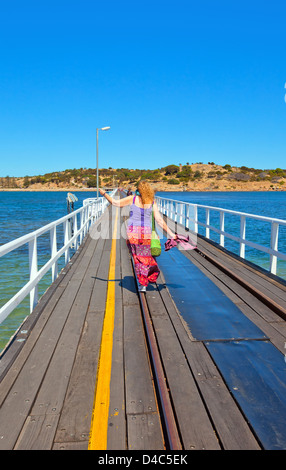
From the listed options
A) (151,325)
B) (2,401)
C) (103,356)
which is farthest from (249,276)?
(2,401)

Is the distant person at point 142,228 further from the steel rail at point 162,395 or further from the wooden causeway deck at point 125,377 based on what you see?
the steel rail at point 162,395

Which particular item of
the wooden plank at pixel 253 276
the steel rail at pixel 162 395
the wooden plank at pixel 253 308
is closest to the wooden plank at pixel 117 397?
the steel rail at pixel 162 395

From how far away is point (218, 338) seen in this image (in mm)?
4926

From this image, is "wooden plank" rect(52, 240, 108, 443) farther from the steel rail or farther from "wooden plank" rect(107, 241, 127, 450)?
the steel rail

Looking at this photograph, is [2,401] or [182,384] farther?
[182,384]

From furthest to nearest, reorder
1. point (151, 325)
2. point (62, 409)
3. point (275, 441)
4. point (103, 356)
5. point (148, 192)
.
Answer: point (148, 192), point (151, 325), point (103, 356), point (62, 409), point (275, 441)

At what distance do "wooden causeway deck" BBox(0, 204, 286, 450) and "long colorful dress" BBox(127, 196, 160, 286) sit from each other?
1.57 ft

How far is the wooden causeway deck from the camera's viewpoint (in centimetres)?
300

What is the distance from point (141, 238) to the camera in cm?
681

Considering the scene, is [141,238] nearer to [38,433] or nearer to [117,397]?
[117,397]

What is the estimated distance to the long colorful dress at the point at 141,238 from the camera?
22.2ft

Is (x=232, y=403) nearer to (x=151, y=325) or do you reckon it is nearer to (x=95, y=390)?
(x=95, y=390)

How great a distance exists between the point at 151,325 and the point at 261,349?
1.43 metres

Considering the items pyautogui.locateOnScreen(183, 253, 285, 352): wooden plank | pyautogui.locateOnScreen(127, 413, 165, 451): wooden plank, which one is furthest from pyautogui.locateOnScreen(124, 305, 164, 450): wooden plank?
pyautogui.locateOnScreen(183, 253, 285, 352): wooden plank
